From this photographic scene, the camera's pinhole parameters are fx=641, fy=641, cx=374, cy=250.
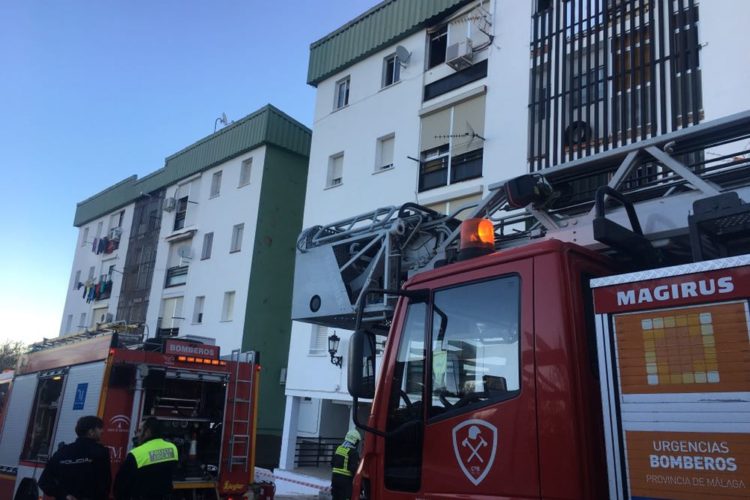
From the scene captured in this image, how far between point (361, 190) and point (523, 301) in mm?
14641

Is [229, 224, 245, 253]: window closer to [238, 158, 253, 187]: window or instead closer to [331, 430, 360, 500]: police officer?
[238, 158, 253, 187]: window

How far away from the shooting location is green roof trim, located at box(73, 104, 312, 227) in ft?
76.7

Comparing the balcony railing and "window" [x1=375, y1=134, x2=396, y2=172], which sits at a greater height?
"window" [x1=375, y1=134, x2=396, y2=172]

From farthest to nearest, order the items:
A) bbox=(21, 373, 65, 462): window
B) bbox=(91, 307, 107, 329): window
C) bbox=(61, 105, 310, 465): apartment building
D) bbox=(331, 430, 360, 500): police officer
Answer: bbox=(91, 307, 107, 329): window → bbox=(61, 105, 310, 465): apartment building → bbox=(21, 373, 65, 462): window → bbox=(331, 430, 360, 500): police officer

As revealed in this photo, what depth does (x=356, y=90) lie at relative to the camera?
19.4 metres

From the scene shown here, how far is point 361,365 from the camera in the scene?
12.3ft

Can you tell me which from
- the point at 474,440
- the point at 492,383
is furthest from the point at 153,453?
the point at 492,383

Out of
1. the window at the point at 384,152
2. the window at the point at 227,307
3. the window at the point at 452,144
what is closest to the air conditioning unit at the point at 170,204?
the window at the point at 227,307

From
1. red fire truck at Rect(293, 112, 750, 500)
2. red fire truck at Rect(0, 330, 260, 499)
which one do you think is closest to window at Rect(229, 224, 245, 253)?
red fire truck at Rect(0, 330, 260, 499)

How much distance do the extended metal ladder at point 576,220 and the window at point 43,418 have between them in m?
5.33

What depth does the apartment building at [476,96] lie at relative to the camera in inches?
461

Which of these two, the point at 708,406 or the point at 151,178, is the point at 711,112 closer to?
the point at 708,406

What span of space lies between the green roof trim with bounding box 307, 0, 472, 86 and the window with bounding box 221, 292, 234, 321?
8.09 m

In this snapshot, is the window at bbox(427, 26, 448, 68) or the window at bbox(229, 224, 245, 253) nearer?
the window at bbox(427, 26, 448, 68)
